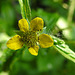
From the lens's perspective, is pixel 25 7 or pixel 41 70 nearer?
pixel 25 7

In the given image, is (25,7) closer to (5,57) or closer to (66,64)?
(5,57)

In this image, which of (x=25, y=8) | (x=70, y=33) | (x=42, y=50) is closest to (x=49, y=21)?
(x=42, y=50)

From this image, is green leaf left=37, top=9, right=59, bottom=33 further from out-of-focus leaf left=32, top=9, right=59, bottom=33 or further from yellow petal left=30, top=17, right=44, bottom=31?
yellow petal left=30, top=17, right=44, bottom=31

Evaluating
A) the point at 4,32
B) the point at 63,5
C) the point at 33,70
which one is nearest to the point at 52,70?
the point at 33,70

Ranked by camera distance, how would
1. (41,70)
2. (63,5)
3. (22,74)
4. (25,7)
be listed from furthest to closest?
(63,5) < (22,74) < (41,70) < (25,7)

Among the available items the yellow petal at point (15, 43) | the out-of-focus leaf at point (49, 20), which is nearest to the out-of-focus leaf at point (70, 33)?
the out-of-focus leaf at point (49, 20)

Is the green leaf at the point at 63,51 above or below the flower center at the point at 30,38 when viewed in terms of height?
below

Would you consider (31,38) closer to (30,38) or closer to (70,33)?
(30,38)

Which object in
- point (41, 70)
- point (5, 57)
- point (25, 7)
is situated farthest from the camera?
point (41, 70)

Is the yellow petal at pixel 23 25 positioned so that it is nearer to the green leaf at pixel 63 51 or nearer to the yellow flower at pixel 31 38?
the yellow flower at pixel 31 38
